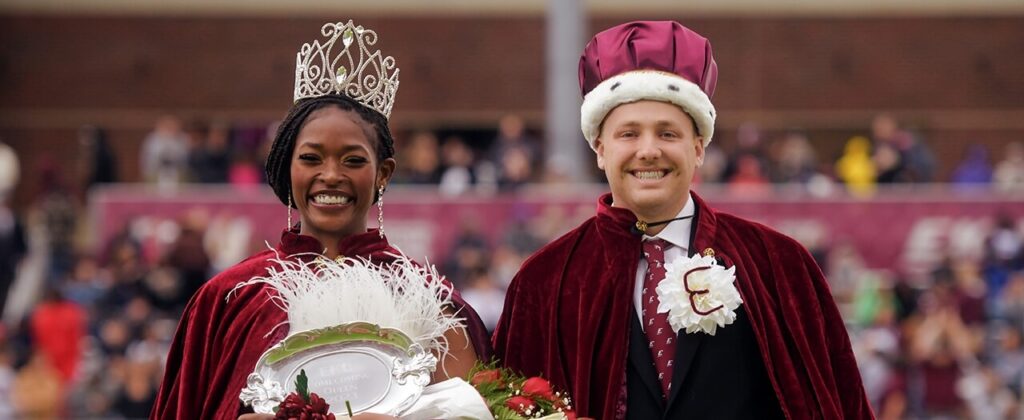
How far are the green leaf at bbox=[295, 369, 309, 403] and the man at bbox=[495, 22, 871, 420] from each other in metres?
0.85

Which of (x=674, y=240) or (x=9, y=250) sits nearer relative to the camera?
(x=674, y=240)

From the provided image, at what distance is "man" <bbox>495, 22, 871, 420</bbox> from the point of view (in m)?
6.58

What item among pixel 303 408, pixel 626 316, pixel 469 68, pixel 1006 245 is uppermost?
pixel 469 68

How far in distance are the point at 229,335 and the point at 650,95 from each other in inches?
59.9

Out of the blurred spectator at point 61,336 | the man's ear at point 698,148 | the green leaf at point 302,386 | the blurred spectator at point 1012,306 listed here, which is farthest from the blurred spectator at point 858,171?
the green leaf at point 302,386

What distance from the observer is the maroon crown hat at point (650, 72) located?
669 centimetres

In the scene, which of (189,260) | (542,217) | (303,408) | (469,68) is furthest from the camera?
(469,68)

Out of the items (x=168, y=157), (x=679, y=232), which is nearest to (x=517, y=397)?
(x=679, y=232)

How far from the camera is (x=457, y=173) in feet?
61.7

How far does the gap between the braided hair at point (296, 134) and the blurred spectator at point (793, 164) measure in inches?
500

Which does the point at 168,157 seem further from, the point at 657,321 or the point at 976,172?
the point at 657,321

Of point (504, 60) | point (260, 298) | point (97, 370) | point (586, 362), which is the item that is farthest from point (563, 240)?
point (504, 60)

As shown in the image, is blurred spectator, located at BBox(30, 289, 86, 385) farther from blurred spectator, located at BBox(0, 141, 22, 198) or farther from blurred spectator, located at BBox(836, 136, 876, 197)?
blurred spectator, located at BBox(836, 136, 876, 197)

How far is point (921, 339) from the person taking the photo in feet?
53.7
